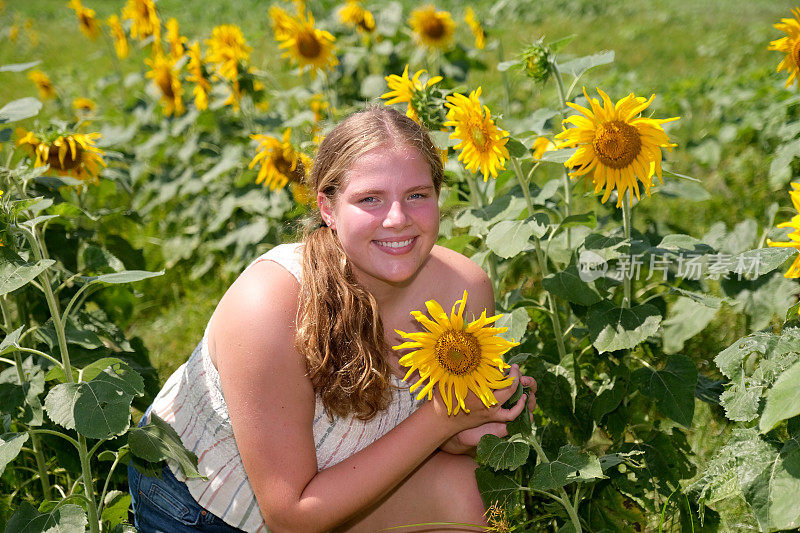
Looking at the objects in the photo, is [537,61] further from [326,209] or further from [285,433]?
[285,433]

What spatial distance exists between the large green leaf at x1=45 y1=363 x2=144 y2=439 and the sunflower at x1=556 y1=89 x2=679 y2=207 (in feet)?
3.69

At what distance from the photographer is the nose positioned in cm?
198

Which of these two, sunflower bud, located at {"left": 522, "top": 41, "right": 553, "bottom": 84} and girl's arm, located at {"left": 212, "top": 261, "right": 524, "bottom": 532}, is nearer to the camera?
girl's arm, located at {"left": 212, "top": 261, "right": 524, "bottom": 532}

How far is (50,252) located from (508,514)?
5.57 ft

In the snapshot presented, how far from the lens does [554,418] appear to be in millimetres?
2285

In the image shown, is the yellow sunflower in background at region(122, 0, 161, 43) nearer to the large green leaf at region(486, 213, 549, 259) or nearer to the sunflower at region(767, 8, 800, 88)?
the large green leaf at region(486, 213, 549, 259)

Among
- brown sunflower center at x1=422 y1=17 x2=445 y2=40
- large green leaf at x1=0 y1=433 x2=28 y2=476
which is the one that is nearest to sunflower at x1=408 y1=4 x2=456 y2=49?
brown sunflower center at x1=422 y1=17 x2=445 y2=40

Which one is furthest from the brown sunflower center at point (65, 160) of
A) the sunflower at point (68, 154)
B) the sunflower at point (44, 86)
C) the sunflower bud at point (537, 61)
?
the sunflower at point (44, 86)

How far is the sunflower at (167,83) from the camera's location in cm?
450

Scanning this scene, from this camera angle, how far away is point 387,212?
2035 mm

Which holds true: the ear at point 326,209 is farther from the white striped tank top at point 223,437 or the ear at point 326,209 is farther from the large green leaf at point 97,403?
the large green leaf at point 97,403

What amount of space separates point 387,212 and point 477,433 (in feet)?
1.84

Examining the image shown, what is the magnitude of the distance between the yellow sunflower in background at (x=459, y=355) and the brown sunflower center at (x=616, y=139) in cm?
56

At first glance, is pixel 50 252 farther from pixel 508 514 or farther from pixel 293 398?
pixel 508 514
